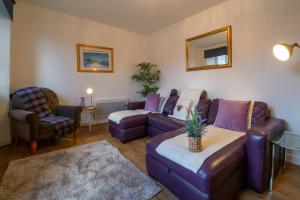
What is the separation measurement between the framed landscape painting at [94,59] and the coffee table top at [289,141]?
367 cm

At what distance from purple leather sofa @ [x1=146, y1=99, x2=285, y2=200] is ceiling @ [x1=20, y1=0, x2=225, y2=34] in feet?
7.94

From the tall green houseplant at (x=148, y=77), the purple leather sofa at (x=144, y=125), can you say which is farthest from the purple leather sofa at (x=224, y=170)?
the tall green houseplant at (x=148, y=77)

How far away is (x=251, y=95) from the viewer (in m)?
2.53

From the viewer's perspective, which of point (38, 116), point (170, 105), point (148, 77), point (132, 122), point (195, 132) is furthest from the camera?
point (148, 77)

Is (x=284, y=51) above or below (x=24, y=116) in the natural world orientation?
above

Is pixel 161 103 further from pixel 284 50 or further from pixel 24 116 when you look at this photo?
pixel 24 116

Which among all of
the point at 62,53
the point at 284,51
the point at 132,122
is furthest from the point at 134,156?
the point at 62,53

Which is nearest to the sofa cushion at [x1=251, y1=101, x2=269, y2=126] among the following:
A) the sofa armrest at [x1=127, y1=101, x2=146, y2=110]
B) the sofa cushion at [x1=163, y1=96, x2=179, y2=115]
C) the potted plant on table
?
the potted plant on table

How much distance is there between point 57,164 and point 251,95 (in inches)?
118

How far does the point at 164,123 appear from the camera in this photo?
271 cm

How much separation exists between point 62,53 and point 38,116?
1.59 metres

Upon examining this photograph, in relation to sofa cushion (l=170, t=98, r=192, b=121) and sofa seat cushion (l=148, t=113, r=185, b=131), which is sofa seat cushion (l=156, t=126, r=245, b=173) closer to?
sofa seat cushion (l=148, t=113, r=185, b=131)

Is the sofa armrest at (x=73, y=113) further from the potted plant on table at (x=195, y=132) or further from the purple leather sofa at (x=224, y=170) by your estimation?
the potted plant on table at (x=195, y=132)

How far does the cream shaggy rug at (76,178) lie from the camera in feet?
5.17
